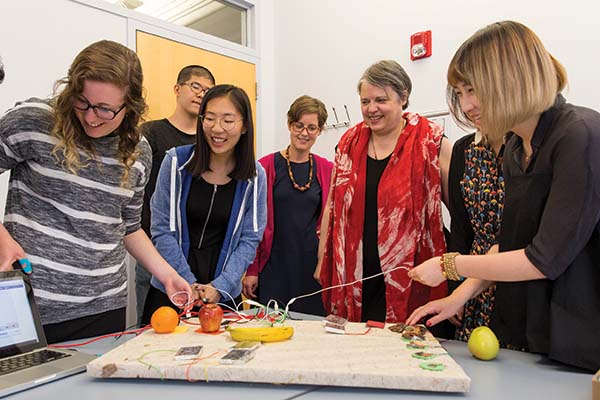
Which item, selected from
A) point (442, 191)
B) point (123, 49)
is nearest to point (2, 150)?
point (123, 49)

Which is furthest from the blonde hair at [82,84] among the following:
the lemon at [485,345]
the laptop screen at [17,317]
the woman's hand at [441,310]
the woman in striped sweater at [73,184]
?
the lemon at [485,345]

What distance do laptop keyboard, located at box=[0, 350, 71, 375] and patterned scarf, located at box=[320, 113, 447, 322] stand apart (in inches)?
38.2

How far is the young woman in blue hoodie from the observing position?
65.4 inches

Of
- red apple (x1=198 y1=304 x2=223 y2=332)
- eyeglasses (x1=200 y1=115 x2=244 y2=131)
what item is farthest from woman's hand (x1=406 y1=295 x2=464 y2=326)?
eyeglasses (x1=200 y1=115 x2=244 y2=131)

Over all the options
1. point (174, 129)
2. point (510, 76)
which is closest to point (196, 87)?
point (174, 129)

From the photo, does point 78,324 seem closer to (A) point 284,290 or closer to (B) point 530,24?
(A) point 284,290

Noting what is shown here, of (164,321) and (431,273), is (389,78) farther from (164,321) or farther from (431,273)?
(164,321)

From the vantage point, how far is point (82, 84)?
122 cm

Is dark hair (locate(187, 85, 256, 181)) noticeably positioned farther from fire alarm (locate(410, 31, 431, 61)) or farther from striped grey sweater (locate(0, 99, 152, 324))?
fire alarm (locate(410, 31, 431, 61))

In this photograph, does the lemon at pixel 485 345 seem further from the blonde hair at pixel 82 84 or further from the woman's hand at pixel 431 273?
the blonde hair at pixel 82 84

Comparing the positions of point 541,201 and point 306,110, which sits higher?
point 306,110

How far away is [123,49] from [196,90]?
1262 millimetres

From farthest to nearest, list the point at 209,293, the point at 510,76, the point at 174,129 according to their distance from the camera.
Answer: the point at 174,129 < the point at 209,293 < the point at 510,76

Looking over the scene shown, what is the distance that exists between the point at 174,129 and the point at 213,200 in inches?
35.0
